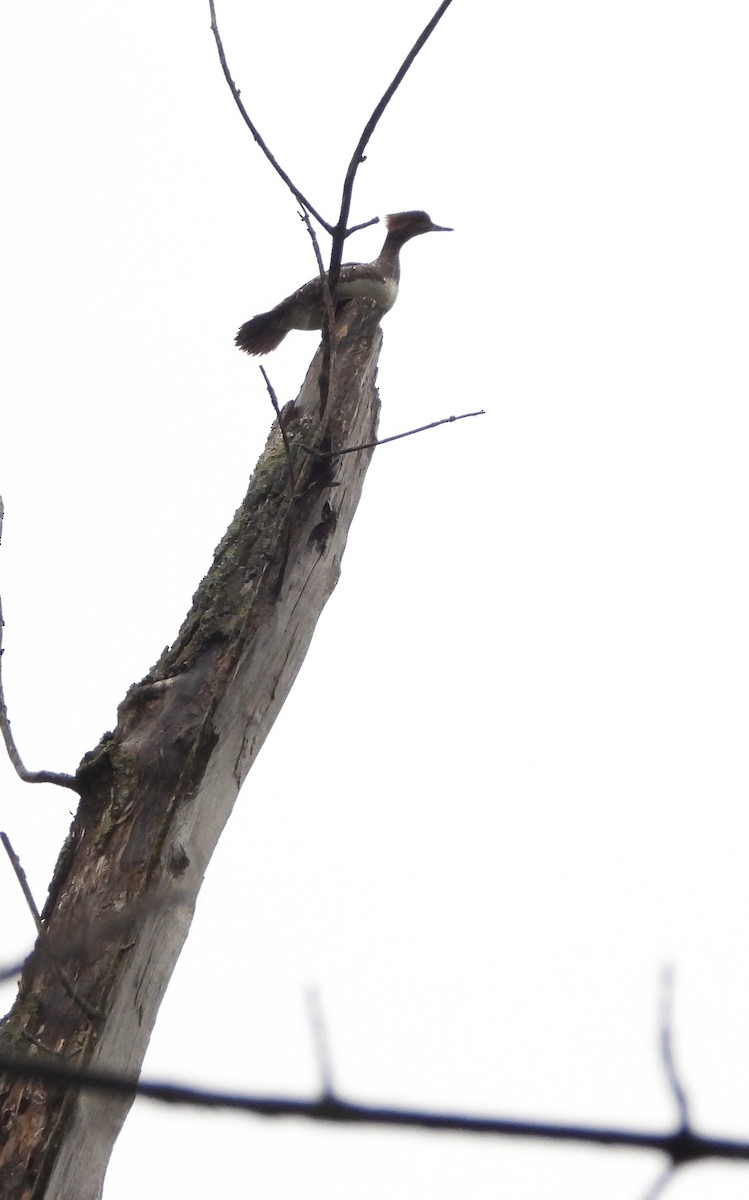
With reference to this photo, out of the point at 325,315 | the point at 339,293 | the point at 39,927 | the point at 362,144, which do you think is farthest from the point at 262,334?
the point at 39,927

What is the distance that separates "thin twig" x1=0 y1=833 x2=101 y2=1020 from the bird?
2.64 metres

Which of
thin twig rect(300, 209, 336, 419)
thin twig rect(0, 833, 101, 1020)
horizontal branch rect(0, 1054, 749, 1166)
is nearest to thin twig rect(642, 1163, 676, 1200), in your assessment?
horizontal branch rect(0, 1054, 749, 1166)

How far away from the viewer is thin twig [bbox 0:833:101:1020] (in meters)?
0.92

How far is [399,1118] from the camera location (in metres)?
0.56

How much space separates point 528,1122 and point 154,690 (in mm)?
2421

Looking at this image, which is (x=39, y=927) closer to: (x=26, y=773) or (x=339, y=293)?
(x=26, y=773)

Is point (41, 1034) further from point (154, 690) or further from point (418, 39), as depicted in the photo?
point (418, 39)

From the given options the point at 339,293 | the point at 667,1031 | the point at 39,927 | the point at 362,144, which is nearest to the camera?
the point at 667,1031

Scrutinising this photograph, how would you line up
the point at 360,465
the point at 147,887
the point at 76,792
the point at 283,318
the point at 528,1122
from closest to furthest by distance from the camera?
the point at 528,1122 < the point at 147,887 < the point at 76,792 < the point at 360,465 < the point at 283,318

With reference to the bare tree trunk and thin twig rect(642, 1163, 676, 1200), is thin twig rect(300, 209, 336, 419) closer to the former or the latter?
the bare tree trunk

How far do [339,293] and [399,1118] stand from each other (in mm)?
4071

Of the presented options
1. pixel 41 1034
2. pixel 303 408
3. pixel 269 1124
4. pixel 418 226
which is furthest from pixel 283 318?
pixel 269 1124

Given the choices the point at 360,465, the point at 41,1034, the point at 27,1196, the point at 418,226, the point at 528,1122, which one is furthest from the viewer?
the point at 418,226

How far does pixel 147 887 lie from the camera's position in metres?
2.62
